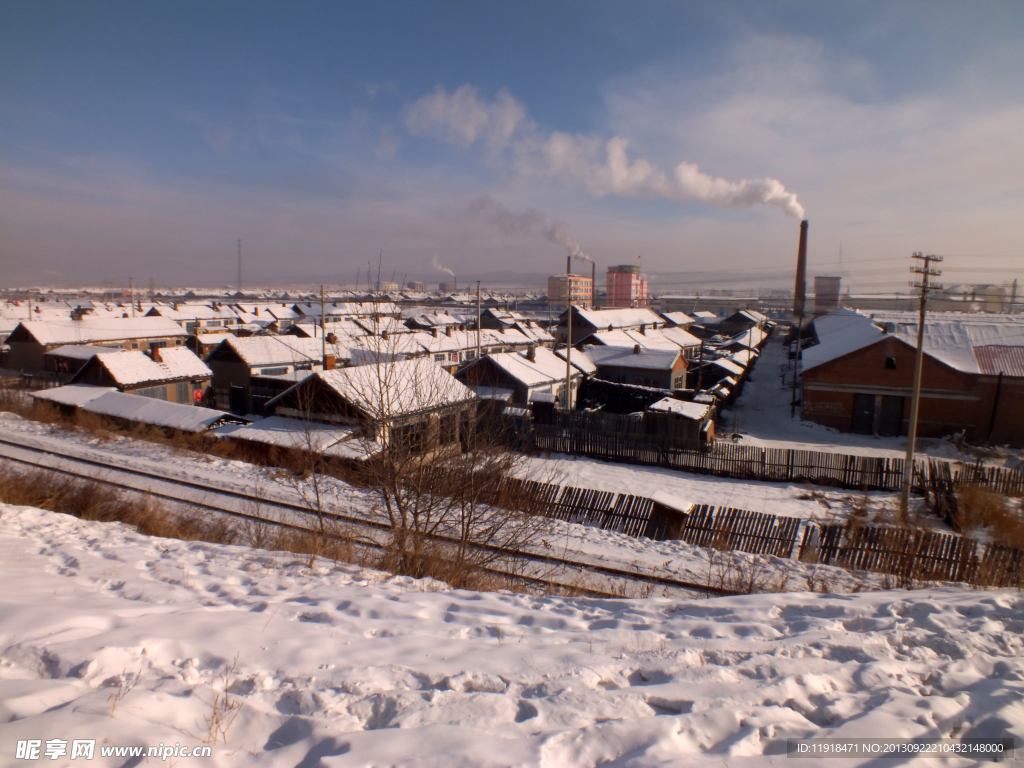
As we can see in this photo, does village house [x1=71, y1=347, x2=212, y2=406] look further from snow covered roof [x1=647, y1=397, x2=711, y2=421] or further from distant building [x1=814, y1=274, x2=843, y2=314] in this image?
distant building [x1=814, y1=274, x2=843, y2=314]

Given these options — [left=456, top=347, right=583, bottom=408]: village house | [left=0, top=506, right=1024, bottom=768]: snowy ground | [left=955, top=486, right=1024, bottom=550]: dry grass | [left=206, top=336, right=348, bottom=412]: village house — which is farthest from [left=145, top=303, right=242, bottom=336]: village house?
[left=955, top=486, right=1024, bottom=550]: dry grass

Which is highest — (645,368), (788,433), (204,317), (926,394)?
(204,317)

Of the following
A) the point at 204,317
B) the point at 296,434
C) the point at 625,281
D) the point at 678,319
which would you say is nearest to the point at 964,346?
the point at 296,434

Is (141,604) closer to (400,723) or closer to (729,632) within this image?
(400,723)

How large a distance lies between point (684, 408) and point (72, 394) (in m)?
25.9

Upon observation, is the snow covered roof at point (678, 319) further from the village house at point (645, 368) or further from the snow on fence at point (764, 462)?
the snow on fence at point (764, 462)

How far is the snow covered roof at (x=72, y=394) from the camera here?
74.6 feet

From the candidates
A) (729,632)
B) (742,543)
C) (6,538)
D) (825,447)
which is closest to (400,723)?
(729,632)

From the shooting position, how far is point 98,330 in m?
41.2

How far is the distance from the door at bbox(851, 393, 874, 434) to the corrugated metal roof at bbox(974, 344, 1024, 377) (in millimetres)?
4480

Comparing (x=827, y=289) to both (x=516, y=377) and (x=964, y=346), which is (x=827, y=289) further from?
(x=516, y=377)

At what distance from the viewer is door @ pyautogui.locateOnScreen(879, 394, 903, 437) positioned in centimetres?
2503

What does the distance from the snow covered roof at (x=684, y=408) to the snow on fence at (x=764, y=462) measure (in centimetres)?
135

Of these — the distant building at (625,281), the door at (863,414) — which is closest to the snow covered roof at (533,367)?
the door at (863,414)
